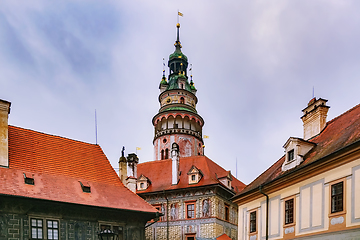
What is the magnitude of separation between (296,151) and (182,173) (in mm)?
18854

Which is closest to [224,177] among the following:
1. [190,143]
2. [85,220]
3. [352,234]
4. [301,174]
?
[190,143]

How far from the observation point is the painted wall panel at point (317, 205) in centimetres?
1423

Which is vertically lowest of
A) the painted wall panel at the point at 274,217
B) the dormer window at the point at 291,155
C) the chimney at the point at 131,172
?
the painted wall panel at the point at 274,217

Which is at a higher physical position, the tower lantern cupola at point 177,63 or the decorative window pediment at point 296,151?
the tower lantern cupola at point 177,63

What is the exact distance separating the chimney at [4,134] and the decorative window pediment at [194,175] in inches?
631

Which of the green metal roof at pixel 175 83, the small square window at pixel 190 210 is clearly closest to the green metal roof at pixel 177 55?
the green metal roof at pixel 175 83

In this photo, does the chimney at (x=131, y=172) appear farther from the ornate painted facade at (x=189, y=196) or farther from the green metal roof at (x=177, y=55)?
the green metal roof at (x=177, y=55)

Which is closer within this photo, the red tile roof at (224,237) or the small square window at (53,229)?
the small square window at (53,229)

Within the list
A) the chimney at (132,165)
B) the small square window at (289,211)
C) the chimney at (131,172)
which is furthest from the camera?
the chimney at (132,165)

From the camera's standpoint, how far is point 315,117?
1883cm

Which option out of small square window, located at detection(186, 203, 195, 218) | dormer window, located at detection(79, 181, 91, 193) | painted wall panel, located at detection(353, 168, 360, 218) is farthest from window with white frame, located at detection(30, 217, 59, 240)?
small square window, located at detection(186, 203, 195, 218)

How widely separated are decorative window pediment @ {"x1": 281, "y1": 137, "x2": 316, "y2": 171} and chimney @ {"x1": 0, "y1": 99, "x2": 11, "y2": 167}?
13483 millimetres

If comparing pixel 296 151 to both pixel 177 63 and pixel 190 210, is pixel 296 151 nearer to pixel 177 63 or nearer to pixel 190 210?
pixel 190 210

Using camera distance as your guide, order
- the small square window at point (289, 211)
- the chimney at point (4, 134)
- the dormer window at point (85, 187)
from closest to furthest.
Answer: the small square window at point (289, 211)
the chimney at point (4, 134)
the dormer window at point (85, 187)
